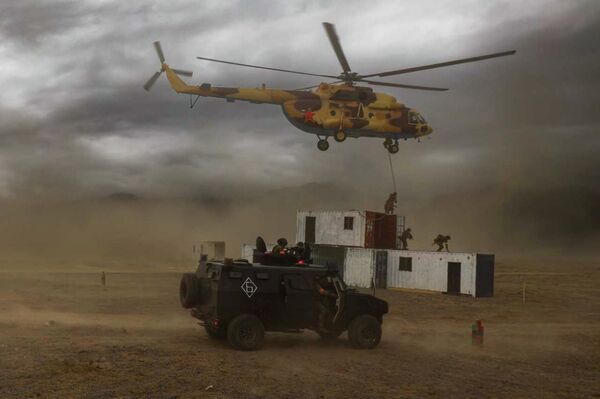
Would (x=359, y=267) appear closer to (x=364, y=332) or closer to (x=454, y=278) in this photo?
(x=454, y=278)

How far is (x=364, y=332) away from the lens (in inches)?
519

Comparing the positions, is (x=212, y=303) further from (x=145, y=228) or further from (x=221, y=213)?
(x=221, y=213)

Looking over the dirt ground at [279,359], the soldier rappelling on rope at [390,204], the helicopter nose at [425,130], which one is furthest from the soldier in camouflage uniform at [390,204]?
the dirt ground at [279,359]

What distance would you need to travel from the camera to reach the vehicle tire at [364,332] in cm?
1312

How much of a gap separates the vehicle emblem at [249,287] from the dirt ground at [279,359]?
1237 mm

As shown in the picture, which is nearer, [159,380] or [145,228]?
[159,380]

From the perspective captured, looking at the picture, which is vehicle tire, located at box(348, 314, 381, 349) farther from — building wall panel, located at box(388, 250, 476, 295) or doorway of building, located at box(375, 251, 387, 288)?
doorway of building, located at box(375, 251, 387, 288)

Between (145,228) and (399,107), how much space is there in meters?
77.5

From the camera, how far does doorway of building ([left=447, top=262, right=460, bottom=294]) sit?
3173 centimetres

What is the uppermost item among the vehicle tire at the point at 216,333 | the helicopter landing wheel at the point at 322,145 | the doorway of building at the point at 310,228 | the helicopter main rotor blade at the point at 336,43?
the helicopter main rotor blade at the point at 336,43

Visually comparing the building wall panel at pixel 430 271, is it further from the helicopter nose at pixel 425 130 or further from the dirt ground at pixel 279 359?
the dirt ground at pixel 279 359

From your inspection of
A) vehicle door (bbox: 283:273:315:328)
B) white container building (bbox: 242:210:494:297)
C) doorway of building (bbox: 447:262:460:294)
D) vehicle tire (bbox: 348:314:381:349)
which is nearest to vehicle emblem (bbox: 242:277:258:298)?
vehicle door (bbox: 283:273:315:328)

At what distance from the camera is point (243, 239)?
94.5 m

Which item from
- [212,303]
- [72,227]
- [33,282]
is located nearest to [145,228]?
[72,227]
